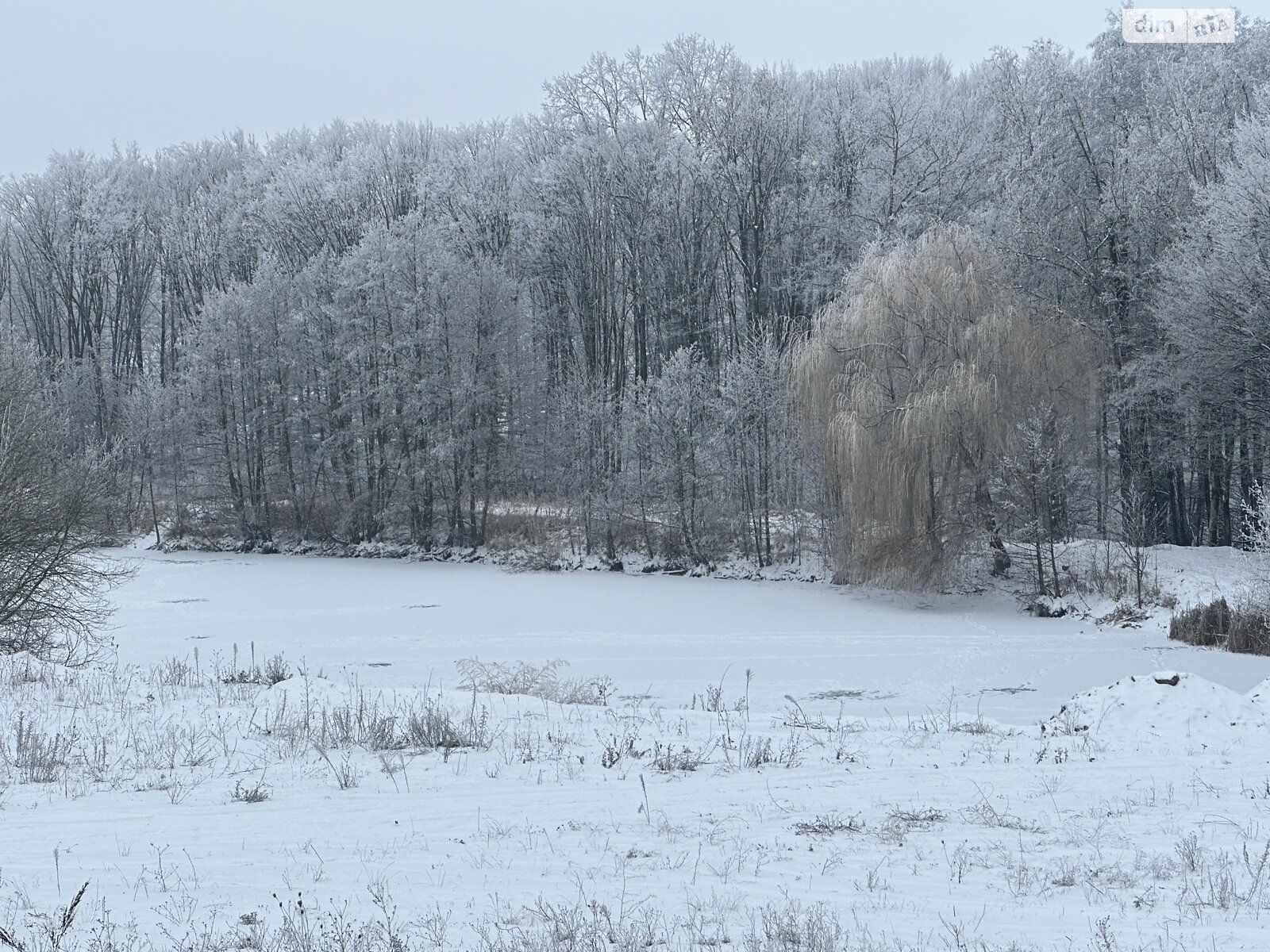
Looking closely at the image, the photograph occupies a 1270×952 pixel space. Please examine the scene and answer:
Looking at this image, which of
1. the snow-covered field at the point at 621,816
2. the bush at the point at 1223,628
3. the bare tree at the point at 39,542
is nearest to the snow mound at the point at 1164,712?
the snow-covered field at the point at 621,816

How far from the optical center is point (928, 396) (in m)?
24.1

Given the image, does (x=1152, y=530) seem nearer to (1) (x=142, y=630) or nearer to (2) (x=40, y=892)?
(1) (x=142, y=630)

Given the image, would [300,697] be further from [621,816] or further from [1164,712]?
[1164,712]

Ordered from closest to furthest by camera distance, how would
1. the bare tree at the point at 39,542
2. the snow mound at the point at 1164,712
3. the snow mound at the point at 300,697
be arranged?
1. the snow mound at the point at 1164,712
2. the snow mound at the point at 300,697
3. the bare tree at the point at 39,542

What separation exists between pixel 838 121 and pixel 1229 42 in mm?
12310

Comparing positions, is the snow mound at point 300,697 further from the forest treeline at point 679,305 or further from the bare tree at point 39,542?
the forest treeline at point 679,305

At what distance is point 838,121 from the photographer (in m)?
37.7

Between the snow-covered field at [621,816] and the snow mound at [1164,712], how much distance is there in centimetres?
4

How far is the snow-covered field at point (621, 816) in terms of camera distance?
4.77 m

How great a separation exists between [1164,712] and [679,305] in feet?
102

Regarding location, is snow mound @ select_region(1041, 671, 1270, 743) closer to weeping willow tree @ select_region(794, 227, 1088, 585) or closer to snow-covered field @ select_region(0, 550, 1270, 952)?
snow-covered field @ select_region(0, 550, 1270, 952)

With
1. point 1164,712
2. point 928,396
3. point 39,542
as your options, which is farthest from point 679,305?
point 1164,712

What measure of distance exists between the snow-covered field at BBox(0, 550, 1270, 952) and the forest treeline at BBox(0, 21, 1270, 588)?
11.7 m

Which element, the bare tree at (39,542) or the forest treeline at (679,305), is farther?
the forest treeline at (679,305)
